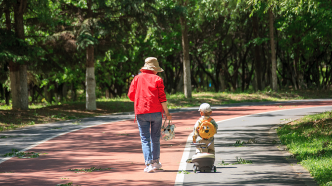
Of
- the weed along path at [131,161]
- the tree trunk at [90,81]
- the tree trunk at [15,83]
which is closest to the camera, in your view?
the weed along path at [131,161]

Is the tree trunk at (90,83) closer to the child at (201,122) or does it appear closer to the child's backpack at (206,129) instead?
the child at (201,122)

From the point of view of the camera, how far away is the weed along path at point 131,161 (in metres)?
6.45

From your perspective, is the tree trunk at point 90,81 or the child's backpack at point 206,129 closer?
the child's backpack at point 206,129

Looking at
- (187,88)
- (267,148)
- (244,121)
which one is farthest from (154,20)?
(267,148)

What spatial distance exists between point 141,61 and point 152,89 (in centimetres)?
3245

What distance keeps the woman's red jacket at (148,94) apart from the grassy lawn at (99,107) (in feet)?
34.2

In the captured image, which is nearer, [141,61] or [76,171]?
[76,171]

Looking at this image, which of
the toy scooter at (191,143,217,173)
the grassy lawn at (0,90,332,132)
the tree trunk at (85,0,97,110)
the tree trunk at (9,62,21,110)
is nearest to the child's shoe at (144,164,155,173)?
the toy scooter at (191,143,217,173)

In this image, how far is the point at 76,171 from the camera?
7.25 metres

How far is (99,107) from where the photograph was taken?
24281 millimetres

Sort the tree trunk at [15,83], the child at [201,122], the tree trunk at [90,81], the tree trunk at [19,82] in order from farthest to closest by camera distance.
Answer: the tree trunk at [90,81] → the tree trunk at [15,83] → the tree trunk at [19,82] → the child at [201,122]

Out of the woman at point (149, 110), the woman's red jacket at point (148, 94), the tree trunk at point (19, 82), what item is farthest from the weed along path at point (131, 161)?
the tree trunk at point (19, 82)

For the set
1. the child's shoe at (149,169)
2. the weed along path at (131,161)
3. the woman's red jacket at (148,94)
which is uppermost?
the woman's red jacket at (148,94)

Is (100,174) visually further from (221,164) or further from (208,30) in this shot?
(208,30)
